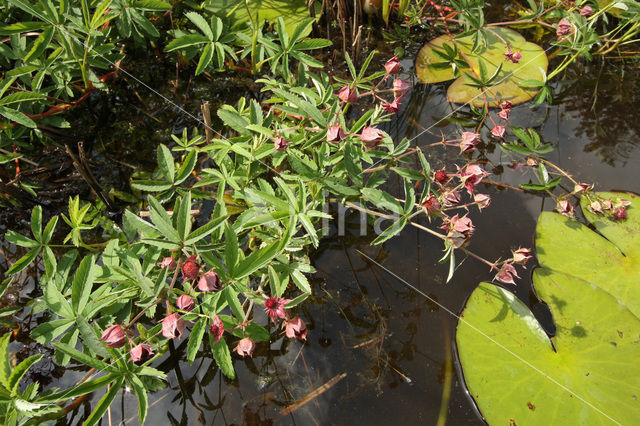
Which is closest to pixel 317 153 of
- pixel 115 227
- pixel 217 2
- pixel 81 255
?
pixel 115 227

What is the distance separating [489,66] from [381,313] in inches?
67.1

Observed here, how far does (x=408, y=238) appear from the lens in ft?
6.04

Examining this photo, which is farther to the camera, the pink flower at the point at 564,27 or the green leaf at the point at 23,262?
the pink flower at the point at 564,27

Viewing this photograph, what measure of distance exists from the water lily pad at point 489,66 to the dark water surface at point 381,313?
0.52ft

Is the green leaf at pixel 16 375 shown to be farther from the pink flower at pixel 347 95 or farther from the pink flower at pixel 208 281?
the pink flower at pixel 347 95

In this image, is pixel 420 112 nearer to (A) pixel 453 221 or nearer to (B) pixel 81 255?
(A) pixel 453 221

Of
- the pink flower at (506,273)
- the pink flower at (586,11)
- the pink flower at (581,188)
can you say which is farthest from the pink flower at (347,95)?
the pink flower at (586,11)

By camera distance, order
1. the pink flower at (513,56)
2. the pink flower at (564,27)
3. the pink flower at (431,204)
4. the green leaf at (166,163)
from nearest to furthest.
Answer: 1. the pink flower at (431,204)
2. the green leaf at (166,163)
3. the pink flower at (564,27)
4. the pink flower at (513,56)

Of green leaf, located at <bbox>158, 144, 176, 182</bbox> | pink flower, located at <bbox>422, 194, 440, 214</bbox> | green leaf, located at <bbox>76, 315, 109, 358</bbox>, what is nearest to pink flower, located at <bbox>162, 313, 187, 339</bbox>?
green leaf, located at <bbox>76, 315, 109, 358</bbox>

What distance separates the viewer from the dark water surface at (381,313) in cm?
146

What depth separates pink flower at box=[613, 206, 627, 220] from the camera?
179 centimetres

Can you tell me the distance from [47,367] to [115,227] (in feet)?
2.02

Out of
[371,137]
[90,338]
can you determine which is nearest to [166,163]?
[90,338]

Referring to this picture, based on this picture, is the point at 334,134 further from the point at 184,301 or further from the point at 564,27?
the point at 564,27
